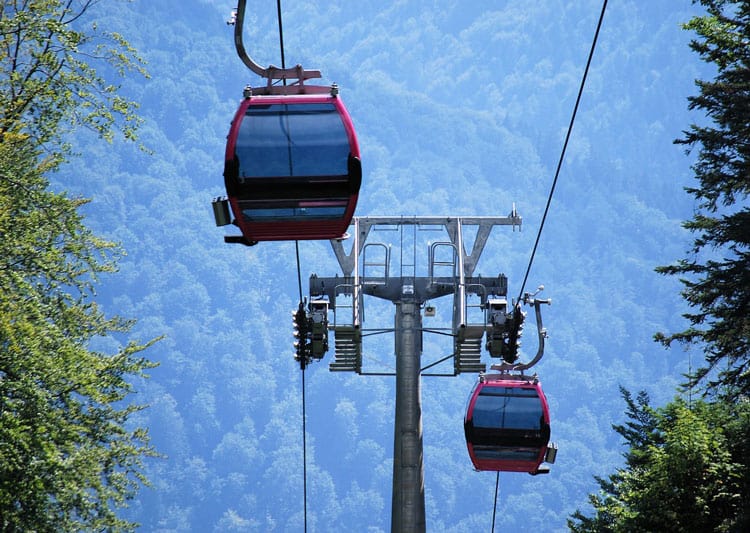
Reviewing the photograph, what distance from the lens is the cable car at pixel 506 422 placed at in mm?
16562

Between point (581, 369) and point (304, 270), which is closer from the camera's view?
point (581, 369)

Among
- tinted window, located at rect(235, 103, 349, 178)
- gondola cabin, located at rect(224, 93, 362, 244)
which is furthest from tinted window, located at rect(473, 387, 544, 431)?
tinted window, located at rect(235, 103, 349, 178)

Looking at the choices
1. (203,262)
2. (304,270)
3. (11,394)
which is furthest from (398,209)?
(11,394)

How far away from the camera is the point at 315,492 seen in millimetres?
99000

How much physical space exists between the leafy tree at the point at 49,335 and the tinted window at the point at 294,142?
2.44 meters

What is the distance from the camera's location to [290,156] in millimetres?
8867

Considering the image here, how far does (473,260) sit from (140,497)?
80.1 meters

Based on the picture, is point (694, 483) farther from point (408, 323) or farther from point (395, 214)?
point (395, 214)

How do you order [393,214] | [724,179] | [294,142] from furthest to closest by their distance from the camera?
[393,214], [724,179], [294,142]

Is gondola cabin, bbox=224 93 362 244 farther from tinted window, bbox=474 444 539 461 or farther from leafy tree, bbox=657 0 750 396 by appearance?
leafy tree, bbox=657 0 750 396

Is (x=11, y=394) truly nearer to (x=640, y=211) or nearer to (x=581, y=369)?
(x=581, y=369)

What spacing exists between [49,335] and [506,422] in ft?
26.3

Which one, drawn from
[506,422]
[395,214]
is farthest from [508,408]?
[395,214]

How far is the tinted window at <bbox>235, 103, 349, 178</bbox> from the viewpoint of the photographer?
8797 millimetres
